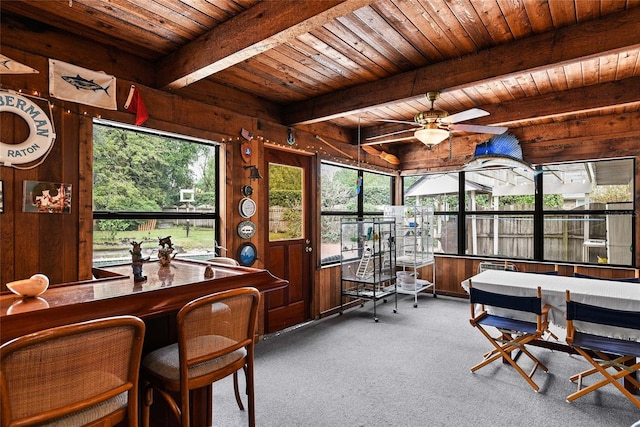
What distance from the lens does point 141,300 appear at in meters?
1.70

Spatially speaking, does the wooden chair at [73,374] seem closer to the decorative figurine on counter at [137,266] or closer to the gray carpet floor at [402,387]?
the decorative figurine on counter at [137,266]

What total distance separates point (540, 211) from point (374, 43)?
4080mm

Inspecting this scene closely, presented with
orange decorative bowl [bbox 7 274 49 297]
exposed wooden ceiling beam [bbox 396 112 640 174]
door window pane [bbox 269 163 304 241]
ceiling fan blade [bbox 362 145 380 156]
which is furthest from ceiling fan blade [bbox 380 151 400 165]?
orange decorative bowl [bbox 7 274 49 297]

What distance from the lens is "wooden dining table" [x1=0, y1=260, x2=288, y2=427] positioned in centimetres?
143

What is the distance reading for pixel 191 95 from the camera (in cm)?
341

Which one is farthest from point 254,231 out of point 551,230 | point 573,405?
point 551,230

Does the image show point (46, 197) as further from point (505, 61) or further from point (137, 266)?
point (505, 61)

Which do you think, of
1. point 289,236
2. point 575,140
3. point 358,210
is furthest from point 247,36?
point 575,140

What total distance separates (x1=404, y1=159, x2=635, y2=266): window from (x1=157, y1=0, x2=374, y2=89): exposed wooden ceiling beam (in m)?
4.27

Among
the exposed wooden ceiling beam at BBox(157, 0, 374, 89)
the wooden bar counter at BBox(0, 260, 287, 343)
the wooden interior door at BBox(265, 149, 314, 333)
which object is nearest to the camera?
the wooden bar counter at BBox(0, 260, 287, 343)

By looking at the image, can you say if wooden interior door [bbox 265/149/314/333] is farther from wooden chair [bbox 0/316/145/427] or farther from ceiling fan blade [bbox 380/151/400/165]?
wooden chair [bbox 0/316/145/427]

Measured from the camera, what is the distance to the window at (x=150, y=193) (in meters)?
2.88

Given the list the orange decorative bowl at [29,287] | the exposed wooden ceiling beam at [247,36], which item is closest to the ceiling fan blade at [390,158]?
the exposed wooden ceiling beam at [247,36]

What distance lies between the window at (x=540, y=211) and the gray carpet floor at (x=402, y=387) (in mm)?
2133
